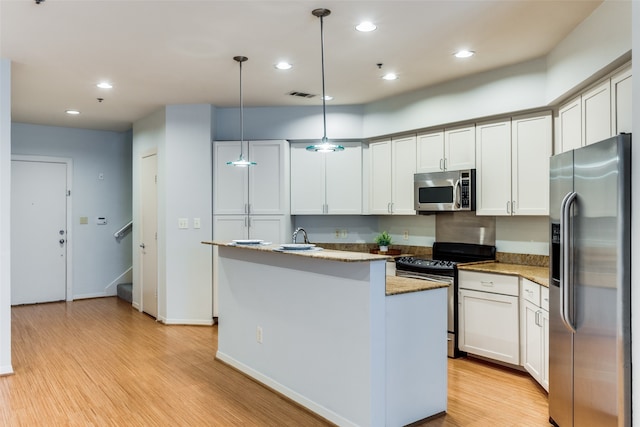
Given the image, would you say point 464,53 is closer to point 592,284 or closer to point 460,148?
point 460,148

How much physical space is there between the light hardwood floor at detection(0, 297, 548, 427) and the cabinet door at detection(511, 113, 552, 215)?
1432 millimetres

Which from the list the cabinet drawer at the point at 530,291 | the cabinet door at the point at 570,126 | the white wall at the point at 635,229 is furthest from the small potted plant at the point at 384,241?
the white wall at the point at 635,229

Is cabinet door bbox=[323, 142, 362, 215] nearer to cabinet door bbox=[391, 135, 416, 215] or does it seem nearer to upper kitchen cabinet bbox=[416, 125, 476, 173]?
cabinet door bbox=[391, 135, 416, 215]

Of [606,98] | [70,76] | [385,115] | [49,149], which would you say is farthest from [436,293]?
[49,149]

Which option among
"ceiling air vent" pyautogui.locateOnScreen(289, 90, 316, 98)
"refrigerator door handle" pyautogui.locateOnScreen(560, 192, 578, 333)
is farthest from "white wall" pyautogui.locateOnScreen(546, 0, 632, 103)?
"ceiling air vent" pyautogui.locateOnScreen(289, 90, 316, 98)

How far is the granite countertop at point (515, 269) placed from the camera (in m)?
3.48

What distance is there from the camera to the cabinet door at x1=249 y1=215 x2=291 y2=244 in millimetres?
5438

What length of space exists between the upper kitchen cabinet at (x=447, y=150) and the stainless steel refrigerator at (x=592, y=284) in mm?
1682

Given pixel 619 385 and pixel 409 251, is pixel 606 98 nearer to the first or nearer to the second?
pixel 619 385

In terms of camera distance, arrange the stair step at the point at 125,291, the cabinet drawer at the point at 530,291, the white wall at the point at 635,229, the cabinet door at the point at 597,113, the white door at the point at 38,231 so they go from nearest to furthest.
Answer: the white wall at the point at 635,229 < the cabinet door at the point at 597,113 < the cabinet drawer at the point at 530,291 < the white door at the point at 38,231 < the stair step at the point at 125,291

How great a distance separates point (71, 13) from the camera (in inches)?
117

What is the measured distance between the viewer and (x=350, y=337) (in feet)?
9.14

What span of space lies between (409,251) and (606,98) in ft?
9.17

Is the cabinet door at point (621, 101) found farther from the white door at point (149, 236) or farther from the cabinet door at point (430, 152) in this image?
the white door at point (149, 236)
